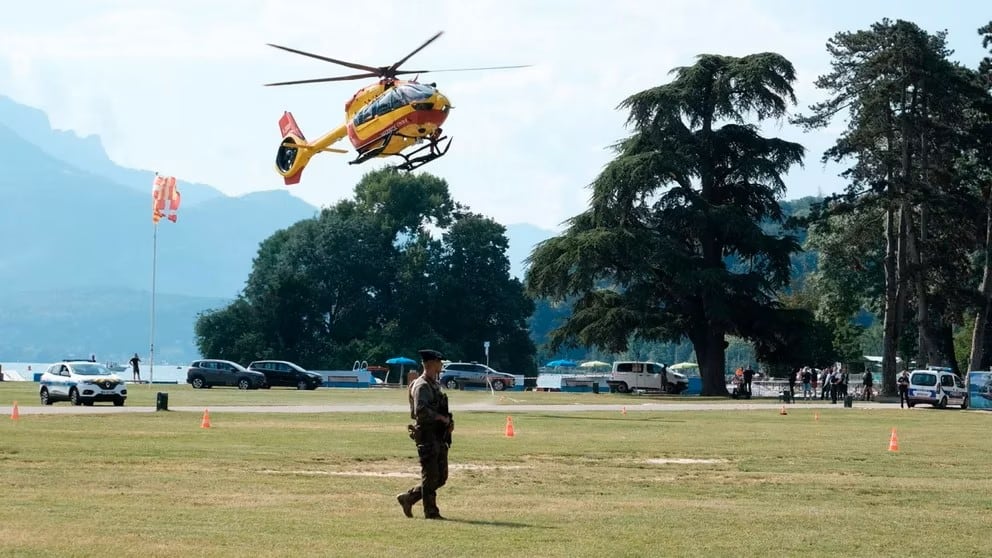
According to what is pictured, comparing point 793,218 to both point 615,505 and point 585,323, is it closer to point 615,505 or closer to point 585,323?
point 585,323

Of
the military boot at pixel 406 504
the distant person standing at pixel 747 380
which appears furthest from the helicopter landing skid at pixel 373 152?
the military boot at pixel 406 504

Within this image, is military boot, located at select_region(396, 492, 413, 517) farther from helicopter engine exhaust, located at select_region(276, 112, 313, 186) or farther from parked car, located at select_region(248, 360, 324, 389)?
parked car, located at select_region(248, 360, 324, 389)

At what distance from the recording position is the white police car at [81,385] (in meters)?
48.8

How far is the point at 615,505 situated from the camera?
62.3 ft

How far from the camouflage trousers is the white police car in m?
34.1

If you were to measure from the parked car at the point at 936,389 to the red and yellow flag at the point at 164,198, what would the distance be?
126 ft

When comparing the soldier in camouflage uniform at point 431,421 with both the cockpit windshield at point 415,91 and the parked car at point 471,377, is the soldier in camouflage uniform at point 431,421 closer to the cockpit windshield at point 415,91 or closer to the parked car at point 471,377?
the cockpit windshield at point 415,91

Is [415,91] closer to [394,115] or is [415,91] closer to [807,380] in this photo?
[394,115]

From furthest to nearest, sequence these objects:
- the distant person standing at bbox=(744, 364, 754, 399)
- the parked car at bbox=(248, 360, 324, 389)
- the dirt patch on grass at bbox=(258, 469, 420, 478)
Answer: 1. the parked car at bbox=(248, 360, 324, 389)
2. the distant person standing at bbox=(744, 364, 754, 399)
3. the dirt patch on grass at bbox=(258, 469, 420, 478)

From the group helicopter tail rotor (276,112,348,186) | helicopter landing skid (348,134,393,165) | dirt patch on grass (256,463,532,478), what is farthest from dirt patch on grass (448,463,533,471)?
helicopter tail rotor (276,112,348,186)

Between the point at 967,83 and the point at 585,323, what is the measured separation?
23173 mm

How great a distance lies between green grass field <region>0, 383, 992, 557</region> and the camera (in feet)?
48.9

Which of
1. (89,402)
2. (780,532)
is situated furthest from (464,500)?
(89,402)

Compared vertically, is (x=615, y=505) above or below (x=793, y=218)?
below
